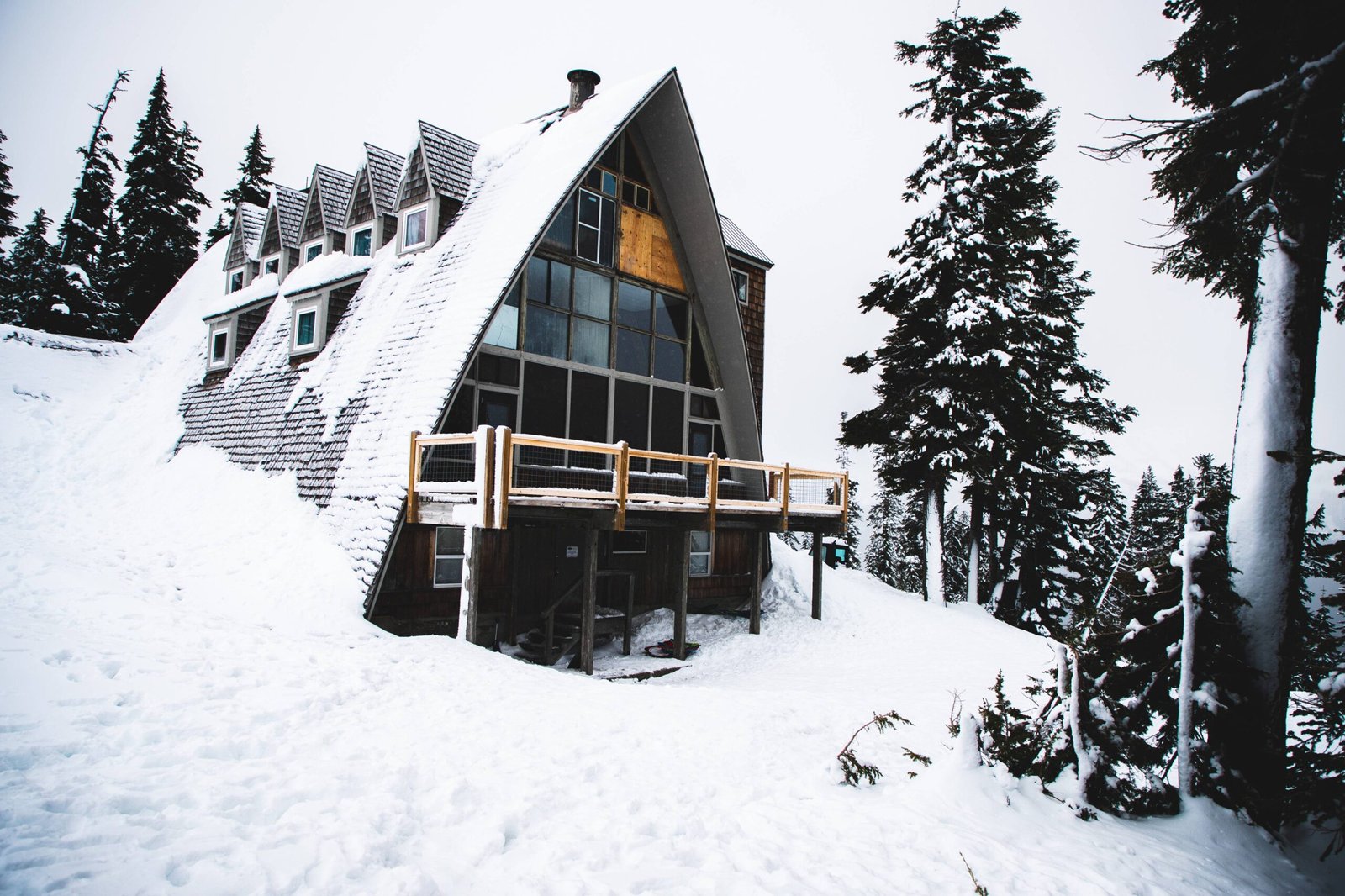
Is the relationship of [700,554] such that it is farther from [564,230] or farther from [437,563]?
[564,230]

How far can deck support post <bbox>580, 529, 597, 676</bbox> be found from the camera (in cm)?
1127

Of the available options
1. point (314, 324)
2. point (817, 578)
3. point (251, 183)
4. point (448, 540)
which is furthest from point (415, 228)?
point (251, 183)

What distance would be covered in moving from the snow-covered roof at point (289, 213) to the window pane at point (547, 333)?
727cm

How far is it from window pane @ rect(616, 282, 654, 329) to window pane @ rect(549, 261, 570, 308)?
119 cm

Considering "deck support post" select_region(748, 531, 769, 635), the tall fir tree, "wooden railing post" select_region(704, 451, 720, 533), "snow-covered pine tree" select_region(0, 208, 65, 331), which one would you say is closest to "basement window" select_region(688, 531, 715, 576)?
"deck support post" select_region(748, 531, 769, 635)

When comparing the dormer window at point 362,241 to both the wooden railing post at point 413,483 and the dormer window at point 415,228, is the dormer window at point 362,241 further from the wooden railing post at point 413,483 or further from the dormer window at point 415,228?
the wooden railing post at point 413,483

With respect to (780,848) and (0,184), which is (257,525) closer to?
(780,848)

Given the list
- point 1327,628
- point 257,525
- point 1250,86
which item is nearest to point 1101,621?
point 1327,628

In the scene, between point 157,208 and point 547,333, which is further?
point 157,208

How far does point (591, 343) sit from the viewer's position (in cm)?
1480

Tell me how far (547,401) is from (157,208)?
28.4 meters

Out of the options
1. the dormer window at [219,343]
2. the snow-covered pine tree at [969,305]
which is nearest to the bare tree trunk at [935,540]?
the snow-covered pine tree at [969,305]

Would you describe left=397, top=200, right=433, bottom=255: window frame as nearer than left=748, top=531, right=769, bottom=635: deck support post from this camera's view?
Yes

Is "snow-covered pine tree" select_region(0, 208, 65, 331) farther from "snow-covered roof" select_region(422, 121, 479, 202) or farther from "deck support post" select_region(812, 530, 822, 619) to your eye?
"deck support post" select_region(812, 530, 822, 619)
